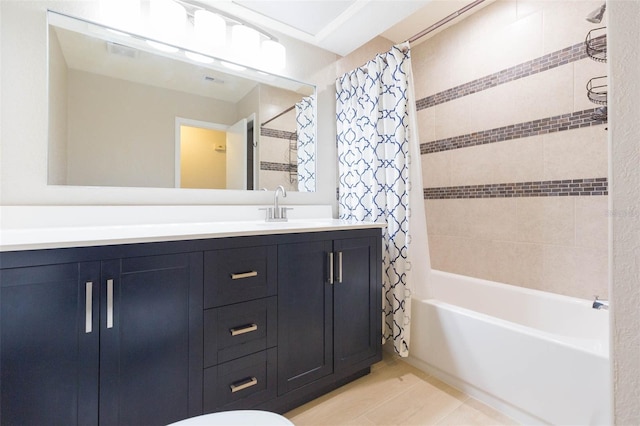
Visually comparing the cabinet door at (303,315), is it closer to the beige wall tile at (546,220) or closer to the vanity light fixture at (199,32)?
the vanity light fixture at (199,32)

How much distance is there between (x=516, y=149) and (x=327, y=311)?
5.78ft

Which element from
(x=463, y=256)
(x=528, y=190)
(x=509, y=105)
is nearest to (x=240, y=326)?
(x=463, y=256)

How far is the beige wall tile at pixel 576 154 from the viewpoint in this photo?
1.65 m

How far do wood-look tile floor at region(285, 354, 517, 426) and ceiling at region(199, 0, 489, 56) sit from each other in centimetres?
220

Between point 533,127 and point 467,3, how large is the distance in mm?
1063

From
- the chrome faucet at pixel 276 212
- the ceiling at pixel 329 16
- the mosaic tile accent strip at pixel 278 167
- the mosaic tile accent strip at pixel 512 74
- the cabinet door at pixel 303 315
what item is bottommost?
the cabinet door at pixel 303 315

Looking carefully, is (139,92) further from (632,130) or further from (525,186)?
(525,186)

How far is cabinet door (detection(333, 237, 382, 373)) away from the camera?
157 centimetres

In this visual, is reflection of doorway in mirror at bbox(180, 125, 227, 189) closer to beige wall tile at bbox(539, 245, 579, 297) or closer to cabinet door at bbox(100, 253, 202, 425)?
cabinet door at bbox(100, 253, 202, 425)

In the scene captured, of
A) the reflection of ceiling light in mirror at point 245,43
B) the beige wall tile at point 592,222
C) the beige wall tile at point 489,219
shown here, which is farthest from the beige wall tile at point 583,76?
the reflection of ceiling light in mirror at point 245,43

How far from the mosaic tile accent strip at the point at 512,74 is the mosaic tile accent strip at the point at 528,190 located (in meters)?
0.75

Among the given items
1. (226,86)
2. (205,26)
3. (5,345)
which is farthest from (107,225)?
(205,26)

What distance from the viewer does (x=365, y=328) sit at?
5.58 ft

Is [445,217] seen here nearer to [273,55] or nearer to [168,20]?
[273,55]
